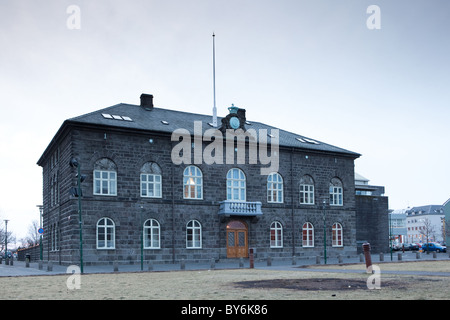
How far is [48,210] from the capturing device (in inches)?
1757

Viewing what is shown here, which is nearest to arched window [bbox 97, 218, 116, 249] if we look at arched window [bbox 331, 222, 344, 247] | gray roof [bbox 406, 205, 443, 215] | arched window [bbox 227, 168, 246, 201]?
arched window [bbox 227, 168, 246, 201]

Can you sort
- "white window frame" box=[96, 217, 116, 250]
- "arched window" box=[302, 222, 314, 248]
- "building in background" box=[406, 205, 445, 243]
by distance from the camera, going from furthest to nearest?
"building in background" box=[406, 205, 445, 243] → "arched window" box=[302, 222, 314, 248] → "white window frame" box=[96, 217, 116, 250]

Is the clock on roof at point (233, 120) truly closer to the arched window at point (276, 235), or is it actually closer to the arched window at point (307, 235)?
the arched window at point (276, 235)

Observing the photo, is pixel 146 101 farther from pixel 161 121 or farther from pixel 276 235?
pixel 276 235

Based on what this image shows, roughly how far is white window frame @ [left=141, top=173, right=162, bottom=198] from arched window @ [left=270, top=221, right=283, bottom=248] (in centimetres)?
1036

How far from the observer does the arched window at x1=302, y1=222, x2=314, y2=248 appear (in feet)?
145

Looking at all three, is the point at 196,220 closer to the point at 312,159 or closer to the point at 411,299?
the point at 312,159

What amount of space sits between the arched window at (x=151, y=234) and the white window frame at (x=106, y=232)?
2.38m

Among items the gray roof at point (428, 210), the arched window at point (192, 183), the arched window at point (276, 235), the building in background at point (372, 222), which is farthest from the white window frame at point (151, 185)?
the gray roof at point (428, 210)

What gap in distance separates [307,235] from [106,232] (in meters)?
17.7

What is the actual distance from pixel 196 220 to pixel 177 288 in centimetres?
2305

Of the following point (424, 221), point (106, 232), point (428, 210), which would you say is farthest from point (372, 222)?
point (428, 210)

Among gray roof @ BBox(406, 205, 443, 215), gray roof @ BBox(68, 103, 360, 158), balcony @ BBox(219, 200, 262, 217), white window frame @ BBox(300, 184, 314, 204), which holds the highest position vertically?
gray roof @ BBox(68, 103, 360, 158)

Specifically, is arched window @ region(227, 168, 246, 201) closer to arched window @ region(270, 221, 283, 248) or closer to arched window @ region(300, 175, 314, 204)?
arched window @ region(270, 221, 283, 248)
